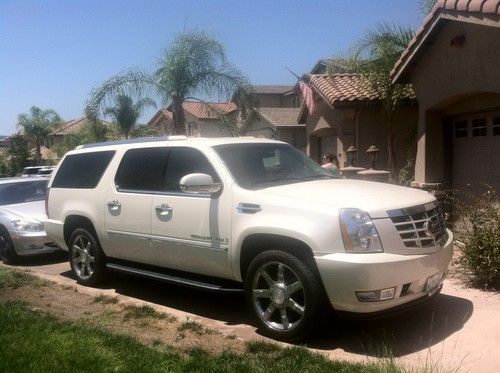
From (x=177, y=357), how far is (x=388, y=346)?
1840 millimetres

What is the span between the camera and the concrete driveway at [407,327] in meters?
4.41

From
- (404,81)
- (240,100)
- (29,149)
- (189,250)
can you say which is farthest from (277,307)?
(29,149)

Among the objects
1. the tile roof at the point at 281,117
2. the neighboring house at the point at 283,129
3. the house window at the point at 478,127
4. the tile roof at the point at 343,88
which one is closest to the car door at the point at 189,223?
the house window at the point at 478,127

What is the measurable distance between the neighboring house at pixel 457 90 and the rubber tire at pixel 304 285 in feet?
15.3

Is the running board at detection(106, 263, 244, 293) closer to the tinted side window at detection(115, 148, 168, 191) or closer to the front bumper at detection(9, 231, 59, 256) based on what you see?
the tinted side window at detection(115, 148, 168, 191)

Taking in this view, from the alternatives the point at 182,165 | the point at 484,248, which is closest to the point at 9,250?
the point at 182,165

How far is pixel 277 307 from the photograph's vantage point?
4934 millimetres

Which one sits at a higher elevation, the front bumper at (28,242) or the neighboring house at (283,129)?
the neighboring house at (283,129)

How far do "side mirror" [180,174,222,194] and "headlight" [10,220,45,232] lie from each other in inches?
191

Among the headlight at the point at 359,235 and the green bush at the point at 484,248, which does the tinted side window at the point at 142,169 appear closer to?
the headlight at the point at 359,235

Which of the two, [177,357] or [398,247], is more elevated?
[398,247]

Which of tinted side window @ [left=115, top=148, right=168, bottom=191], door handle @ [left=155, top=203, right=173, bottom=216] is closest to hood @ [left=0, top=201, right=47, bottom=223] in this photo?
tinted side window @ [left=115, top=148, right=168, bottom=191]

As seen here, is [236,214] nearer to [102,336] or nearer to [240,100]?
[102,336]

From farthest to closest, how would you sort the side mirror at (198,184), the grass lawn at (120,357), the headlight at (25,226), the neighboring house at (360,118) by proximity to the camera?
1. the neighboring house at (360,118)
2. the headlight at (25,226)
3. the side mirror at (198,184)
4. the grass lawn at (120,357)
